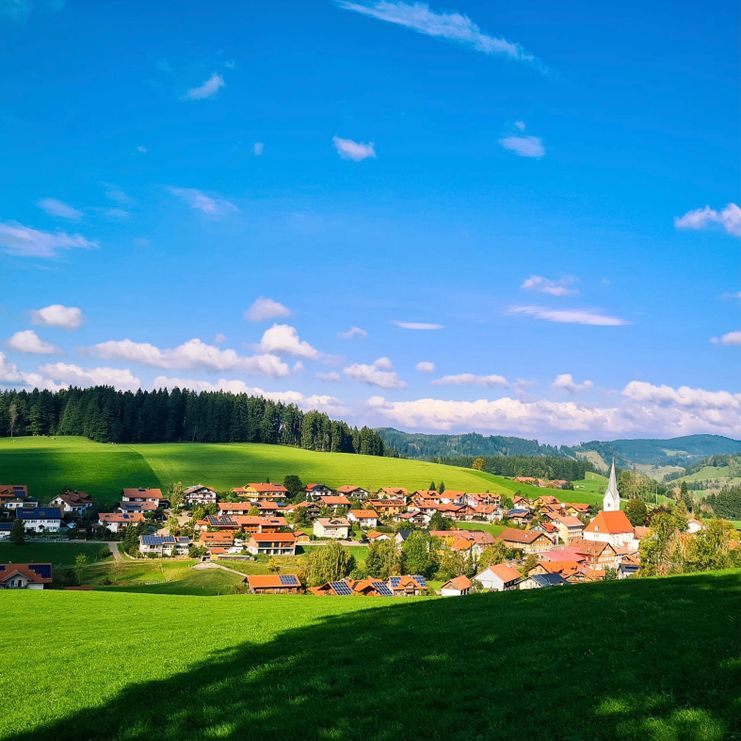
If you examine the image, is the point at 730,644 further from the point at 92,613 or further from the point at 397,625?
the point at 92,613

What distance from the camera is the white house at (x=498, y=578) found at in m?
74.8

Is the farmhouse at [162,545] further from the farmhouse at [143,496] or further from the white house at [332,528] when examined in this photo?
the white house at [332,528]

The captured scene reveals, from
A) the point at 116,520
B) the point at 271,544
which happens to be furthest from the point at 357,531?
the point at 116,520

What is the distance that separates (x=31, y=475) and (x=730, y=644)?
139m

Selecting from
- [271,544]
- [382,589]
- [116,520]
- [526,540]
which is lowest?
[271,544]

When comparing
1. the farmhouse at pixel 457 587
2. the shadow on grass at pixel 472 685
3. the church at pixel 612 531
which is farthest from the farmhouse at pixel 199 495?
the shadow on grass at pixel 472 685

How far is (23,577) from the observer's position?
216ft

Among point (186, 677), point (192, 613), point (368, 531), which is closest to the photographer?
point (186, 677)

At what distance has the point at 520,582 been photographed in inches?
3036

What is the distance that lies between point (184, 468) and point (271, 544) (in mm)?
55799

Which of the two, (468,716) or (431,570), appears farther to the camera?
(431,570)

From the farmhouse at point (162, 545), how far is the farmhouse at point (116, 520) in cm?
1143

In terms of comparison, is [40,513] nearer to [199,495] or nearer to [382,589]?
[199,495]

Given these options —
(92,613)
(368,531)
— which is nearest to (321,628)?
(92,613)
